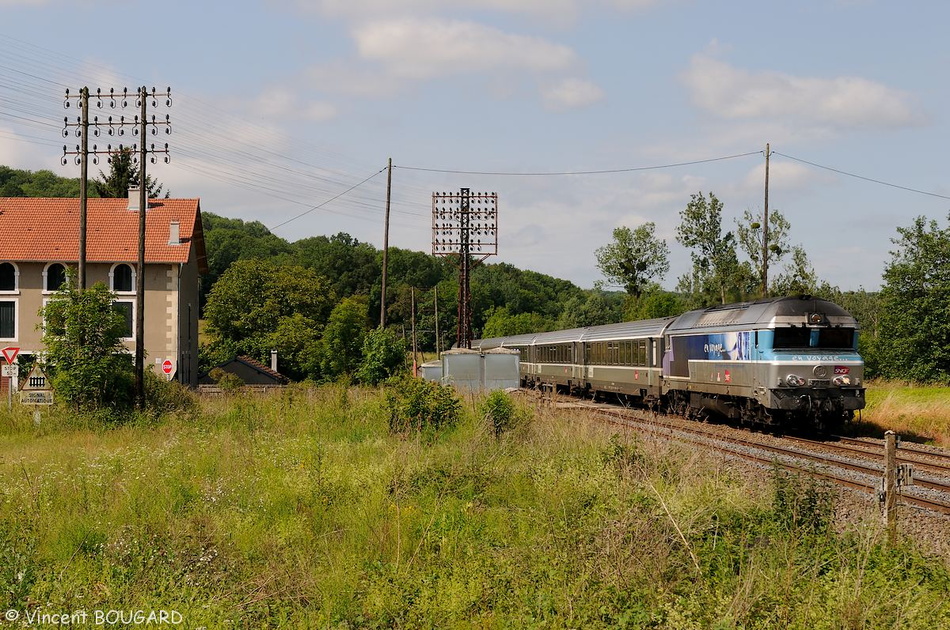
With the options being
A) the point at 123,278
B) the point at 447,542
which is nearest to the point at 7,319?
the point at 123,278

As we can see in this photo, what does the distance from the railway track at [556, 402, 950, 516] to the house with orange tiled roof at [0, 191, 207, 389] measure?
2943cm

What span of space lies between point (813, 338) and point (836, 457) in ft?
14.1

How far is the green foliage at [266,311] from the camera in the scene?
74438 mm

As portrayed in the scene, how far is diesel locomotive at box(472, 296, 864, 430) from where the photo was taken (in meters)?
20.2

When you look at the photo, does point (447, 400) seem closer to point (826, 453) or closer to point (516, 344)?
point (826, 453)

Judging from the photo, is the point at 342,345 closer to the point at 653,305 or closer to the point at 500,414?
the point at 653,305

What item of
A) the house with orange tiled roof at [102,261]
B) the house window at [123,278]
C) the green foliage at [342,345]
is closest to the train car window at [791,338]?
the house with orange tiled roof at [102,261]

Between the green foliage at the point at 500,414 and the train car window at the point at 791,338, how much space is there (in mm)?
7149

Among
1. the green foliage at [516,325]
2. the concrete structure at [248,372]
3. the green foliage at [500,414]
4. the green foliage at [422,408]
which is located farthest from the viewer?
the green foliage at [516,325]

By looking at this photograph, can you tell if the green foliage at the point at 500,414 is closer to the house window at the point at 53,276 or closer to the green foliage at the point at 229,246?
the house window at the point at 53,276

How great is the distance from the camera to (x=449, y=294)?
120 meters

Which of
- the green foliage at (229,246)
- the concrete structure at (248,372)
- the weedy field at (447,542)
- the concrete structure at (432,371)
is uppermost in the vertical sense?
the green foliage at (229,246)

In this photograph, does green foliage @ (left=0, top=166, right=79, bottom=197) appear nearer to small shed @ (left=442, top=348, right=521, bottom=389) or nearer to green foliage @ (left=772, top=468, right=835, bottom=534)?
small shed @ (left=442, top=348, right=521, bottom=389)

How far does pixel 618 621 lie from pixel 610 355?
86.9ft
